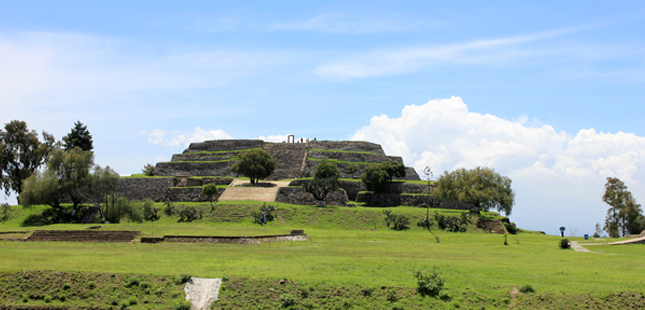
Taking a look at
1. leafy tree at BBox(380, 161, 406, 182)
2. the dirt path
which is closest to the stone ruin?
leafy tree at BBox(380, 161, 406, 182)

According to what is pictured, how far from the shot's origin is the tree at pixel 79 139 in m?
64.4

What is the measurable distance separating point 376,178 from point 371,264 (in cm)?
3689

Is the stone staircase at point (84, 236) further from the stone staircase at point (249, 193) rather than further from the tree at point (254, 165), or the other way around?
the tree at point (254, 165)

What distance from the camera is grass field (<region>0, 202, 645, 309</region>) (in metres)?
18.5

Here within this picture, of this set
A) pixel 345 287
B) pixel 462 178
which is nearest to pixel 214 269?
pixel 345 287

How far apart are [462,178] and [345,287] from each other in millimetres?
36511

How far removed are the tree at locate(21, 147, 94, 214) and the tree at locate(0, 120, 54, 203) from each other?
720 cm

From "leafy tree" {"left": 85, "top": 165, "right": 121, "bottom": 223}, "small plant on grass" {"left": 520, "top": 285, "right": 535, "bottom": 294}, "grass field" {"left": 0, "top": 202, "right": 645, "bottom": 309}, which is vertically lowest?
"small plant on grass" {"left": 520, "top": 285, "right": 535, "bottom": 294}

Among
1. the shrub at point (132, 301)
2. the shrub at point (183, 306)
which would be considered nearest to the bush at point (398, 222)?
the shrub at point (183, 306)

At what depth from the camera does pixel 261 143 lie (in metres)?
80.4

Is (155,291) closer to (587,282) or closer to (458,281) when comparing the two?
(458,281)

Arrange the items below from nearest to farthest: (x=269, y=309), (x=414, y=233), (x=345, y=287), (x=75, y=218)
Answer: (x=269, y=309), (x=345, y=287), (x=414, y=233), (x=75, y=218)

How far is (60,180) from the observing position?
4741cm

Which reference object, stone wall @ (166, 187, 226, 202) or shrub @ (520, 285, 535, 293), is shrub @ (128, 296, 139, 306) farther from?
stone wall @ (166, 187, 226, 202)
